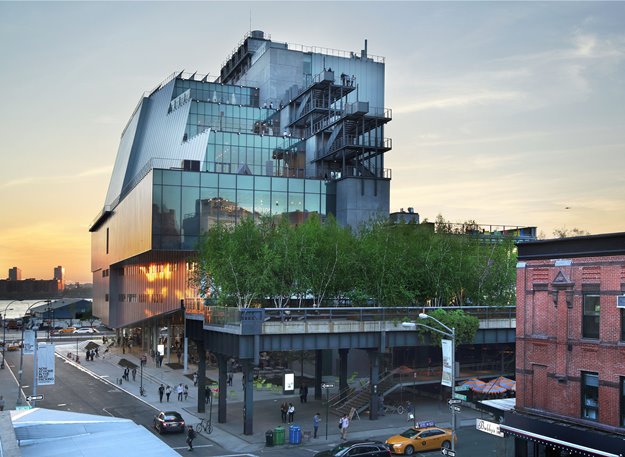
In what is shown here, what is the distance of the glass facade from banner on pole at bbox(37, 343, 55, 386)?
1224 inches

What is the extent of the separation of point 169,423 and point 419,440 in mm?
17597

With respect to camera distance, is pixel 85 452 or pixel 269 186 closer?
pixel 85 452

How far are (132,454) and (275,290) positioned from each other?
3986 cm

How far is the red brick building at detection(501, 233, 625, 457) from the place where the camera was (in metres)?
29.2

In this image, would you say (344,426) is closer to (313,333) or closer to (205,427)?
(313,333)

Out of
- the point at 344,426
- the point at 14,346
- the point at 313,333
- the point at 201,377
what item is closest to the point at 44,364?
the point at 201,377

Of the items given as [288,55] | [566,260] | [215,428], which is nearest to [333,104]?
[288,55]

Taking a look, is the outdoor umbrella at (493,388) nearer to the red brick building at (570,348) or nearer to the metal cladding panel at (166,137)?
the red brick building at (570,348)

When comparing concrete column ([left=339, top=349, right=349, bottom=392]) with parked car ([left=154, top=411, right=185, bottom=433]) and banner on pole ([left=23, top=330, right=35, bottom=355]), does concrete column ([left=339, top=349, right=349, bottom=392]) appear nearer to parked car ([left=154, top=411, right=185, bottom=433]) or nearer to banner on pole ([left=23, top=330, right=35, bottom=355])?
parked car ([left=154, top=411, right=185, bottom=433])

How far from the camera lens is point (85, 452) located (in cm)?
2239

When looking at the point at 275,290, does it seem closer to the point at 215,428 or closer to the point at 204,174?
the point at 215,428

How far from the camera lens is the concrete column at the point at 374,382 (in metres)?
51.5

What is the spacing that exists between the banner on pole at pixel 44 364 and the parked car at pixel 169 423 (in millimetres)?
8328

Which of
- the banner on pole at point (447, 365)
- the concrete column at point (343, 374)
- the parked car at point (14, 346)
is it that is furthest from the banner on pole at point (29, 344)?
the parked car at point (14, 346)
